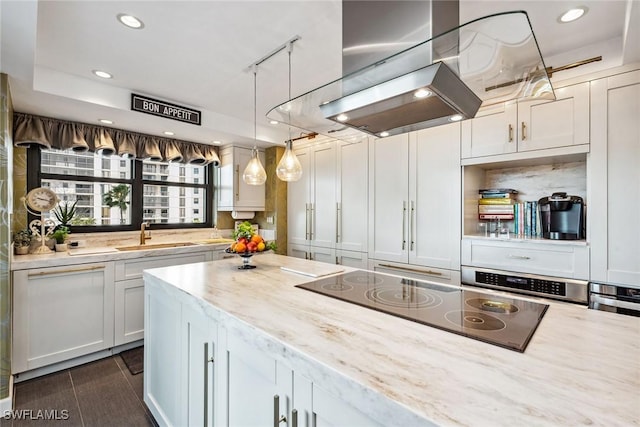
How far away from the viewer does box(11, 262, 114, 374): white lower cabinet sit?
2.30m

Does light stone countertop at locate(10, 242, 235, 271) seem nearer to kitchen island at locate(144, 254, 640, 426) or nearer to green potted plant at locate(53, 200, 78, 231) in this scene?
green potted plant at locate(53, 200, 78, 231)

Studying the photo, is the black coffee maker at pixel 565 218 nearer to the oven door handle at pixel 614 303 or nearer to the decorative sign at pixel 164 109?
the oven door handle at pixel 614 303

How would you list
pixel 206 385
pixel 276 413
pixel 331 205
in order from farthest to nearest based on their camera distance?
1. pixel 331 205
2. pixel 206 385
3. pixel 276 413

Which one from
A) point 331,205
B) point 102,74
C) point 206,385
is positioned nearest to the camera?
point 206,385

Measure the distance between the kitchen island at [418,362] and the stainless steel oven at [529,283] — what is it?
99 cm

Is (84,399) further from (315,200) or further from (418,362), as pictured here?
(315,200)

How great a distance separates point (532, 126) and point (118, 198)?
400cm

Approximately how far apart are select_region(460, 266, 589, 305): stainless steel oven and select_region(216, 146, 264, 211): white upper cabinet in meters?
2.65

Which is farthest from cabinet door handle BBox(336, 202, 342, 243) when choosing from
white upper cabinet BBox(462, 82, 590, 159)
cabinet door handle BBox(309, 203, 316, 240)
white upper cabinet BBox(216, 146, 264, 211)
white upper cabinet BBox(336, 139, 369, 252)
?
white upper cabinet BBox(462, 82, 590, 159)

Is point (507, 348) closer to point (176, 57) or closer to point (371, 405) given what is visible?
point (371, 405)

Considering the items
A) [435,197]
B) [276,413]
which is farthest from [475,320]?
[435,197]

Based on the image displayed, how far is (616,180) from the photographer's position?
189 cm

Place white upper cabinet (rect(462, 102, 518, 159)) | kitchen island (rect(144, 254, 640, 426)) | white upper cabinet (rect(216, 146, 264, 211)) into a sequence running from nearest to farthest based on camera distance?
kitchen island (rect(144, 254, 640, 426)) < white upper cabinet (rect(462, 102, 518, 159)) < white upper cabinet (rect(216, 146, 264, 211))

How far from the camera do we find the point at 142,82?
8.14 ft
